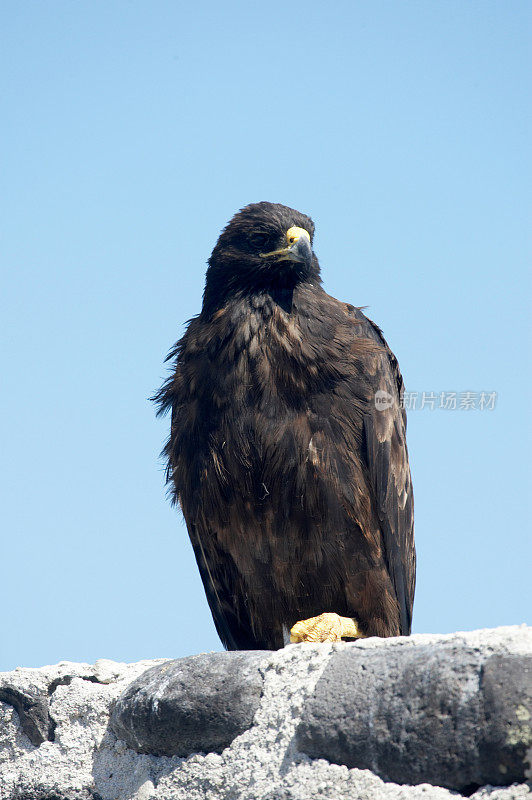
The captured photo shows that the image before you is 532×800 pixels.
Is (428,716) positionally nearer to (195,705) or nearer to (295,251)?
(195,705)

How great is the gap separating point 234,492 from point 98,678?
1182 mm

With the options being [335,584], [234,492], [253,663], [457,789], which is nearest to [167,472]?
[234,492]

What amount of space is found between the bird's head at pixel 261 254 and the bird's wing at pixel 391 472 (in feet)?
1.31

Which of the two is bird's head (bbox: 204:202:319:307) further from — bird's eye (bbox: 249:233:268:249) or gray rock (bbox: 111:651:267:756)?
gray rock (bbox: 111:651:267:756)

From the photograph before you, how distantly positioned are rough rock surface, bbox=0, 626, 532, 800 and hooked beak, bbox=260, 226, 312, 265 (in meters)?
2.17

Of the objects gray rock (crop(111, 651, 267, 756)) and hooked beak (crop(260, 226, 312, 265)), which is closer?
gray rock (crop(111, 651, 267, 756))

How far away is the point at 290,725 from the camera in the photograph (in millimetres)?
2268

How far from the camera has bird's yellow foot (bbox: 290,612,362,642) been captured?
11.7 ft

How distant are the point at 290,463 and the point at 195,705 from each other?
1508 mm

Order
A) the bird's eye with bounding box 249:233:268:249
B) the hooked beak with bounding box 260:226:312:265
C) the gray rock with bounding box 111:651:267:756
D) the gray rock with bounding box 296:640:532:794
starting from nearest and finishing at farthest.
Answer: the gray rock with bounding box 296:640:532:794 < the gray rock with bounding box 111:651:267:756 < the hooked beak with bounding box 260:226:312:265 < the bird's eye with bounding box 249:233:268:249

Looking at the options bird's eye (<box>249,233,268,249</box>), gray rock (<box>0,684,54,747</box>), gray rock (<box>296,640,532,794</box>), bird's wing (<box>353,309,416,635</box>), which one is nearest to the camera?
gray rock (<box>296,640,532,794</box>)

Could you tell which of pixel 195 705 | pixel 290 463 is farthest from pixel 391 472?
pixel 195 705

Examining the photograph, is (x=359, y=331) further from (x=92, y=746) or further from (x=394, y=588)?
(x=92, y=746)

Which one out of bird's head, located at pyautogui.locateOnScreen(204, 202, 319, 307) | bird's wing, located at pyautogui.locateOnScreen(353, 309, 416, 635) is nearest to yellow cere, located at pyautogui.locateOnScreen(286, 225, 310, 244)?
bird's head, located at pyautogui.locateOnScreen(204, 202, 319, 307)
